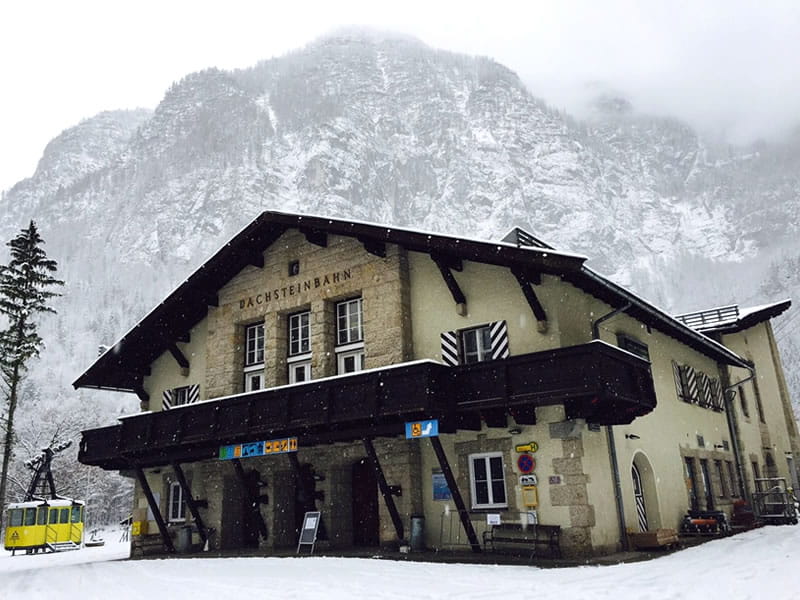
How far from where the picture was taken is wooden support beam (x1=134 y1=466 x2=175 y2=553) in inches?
794

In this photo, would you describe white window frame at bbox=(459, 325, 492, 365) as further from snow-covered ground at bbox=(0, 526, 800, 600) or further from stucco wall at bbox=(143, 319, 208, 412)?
stucco wall at bbox=(143, 319, 208, 412)

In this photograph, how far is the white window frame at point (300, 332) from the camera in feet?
64.3

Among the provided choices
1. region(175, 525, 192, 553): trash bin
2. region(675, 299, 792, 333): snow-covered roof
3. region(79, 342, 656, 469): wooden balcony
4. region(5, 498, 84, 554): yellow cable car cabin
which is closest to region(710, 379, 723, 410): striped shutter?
region(675, 299, 792, 333): snow-covered roof

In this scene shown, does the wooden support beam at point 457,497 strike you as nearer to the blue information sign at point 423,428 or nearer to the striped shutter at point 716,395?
the blue information sign at point 423,428

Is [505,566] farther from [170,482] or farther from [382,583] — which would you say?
[170,482]

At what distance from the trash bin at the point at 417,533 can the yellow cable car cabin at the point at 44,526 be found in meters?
19.4

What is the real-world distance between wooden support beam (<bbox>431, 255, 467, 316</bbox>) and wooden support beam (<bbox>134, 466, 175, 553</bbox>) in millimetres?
10627

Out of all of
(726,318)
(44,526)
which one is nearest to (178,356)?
(44,526)

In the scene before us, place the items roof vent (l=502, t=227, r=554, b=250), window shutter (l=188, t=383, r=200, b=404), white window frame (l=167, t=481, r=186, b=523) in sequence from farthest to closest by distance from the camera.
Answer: window shutter (l=188, t=383, r=200, b=404) → white window frame (l=167, t=481, r=186, b=523) → roof vent (l=502, t=227, r=554, b=250)

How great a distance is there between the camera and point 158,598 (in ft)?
36.1

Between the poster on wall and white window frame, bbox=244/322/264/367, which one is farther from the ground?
white window frame, bbox=244/322/264/367

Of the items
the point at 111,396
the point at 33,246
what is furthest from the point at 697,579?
the point at 111,396

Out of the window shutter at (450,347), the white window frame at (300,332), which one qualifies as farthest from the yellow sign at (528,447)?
the white window frame at (300,332)

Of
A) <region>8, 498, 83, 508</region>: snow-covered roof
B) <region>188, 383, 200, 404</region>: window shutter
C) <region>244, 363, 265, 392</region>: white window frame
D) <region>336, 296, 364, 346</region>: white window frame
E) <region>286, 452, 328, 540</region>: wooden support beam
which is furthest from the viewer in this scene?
<region>8, 498, 83, 508</region>: snow-covered roof
